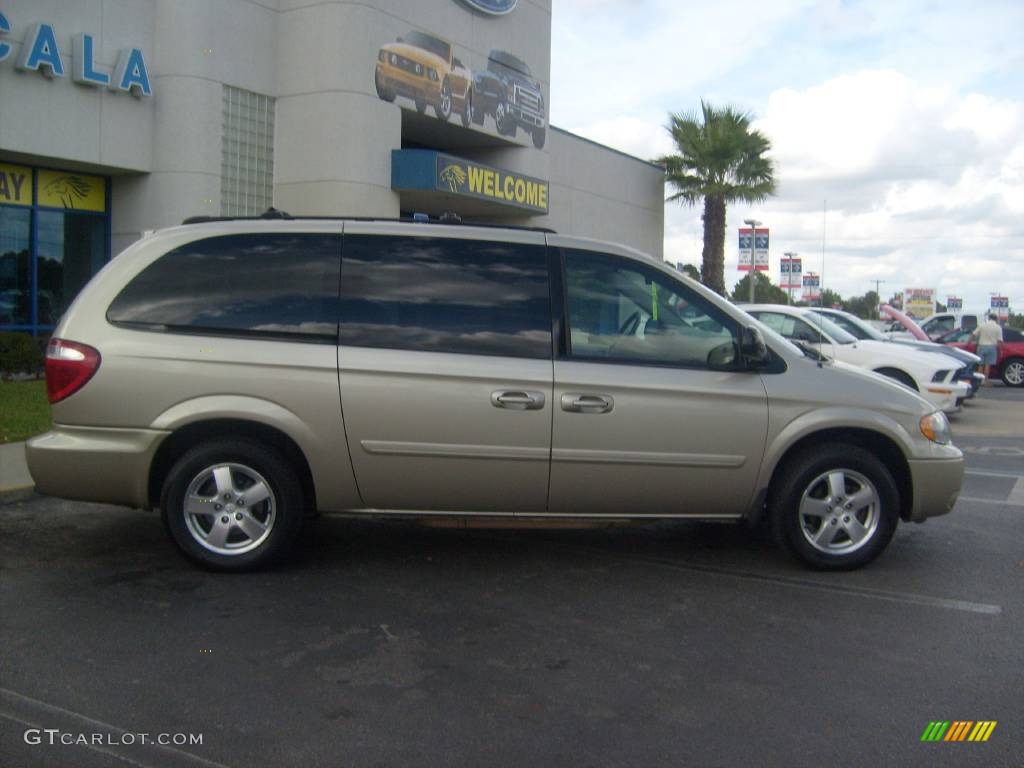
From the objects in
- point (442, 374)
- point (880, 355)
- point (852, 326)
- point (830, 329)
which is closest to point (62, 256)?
→ point (830, 329)

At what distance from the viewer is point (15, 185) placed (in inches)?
666

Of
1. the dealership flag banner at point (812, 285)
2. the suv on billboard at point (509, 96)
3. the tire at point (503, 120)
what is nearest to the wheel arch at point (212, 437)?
the suv on billboard at point (509, 96)

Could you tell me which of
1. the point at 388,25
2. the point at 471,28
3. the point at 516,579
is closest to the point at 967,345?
the point at 471,28

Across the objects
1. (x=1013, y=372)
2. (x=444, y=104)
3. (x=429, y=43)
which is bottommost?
(x=1013, y=372)

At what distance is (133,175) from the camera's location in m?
18.1

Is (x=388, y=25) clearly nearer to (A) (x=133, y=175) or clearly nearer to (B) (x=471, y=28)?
(B) (x=471, y=28)

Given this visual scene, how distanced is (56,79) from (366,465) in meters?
13.3

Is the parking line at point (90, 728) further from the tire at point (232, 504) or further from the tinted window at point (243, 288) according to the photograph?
the tinted window at point (243, 288)

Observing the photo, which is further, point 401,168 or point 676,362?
point 401,168

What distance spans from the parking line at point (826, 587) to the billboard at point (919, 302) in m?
57.1

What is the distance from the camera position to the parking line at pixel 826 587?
17.5 feet

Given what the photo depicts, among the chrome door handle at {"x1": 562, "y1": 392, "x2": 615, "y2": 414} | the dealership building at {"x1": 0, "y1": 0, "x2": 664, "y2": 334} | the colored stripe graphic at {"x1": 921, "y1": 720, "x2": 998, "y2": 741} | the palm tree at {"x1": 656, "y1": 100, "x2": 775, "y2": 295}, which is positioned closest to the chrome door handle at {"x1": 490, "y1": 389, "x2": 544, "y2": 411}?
the chrome door handle at {"x1": 562, "y1": 392, "x2": 615, "y2": 414}

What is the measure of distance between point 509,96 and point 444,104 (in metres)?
2.87

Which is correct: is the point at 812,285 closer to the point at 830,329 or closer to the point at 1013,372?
the point at 1013,372
